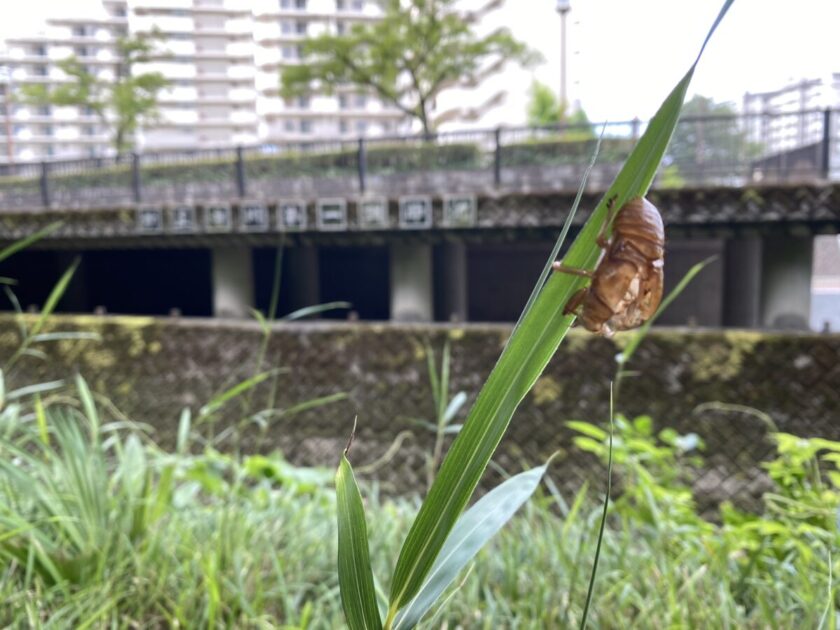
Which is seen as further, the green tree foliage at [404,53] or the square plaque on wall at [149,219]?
the green tree foliage at [404,53]

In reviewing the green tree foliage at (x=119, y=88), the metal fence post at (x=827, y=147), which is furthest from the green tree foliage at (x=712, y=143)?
the green tree foliage at (x=119, y=88)

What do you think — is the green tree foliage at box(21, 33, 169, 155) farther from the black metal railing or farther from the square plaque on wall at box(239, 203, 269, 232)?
the square plaque on wall at box(239, 203, 269, 232)

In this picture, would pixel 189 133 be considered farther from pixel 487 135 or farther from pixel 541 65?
pixel 487 135

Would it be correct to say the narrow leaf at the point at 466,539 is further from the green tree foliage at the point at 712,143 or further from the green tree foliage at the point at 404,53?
the green tree foliage at the point at 404,53

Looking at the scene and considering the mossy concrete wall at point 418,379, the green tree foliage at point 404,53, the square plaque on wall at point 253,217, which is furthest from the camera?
the green tree foliage at point 404,53

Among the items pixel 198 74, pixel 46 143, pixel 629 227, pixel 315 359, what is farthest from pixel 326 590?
pixel 46 143

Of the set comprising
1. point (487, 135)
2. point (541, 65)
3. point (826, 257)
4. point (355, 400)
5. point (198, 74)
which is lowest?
point (355, 400)

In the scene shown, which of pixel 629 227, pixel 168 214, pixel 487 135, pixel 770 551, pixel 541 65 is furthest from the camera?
pixel 541 65

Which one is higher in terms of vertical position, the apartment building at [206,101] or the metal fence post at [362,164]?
the apartment building at [206,101]

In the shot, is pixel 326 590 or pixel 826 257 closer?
pixel 326 590
